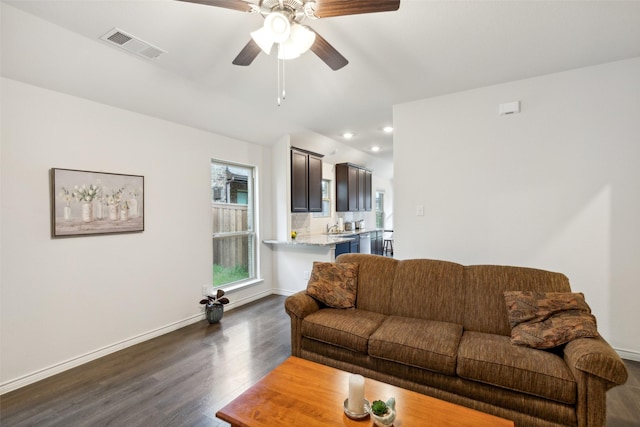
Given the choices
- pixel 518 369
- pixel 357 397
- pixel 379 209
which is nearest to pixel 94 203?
pixel 357 397

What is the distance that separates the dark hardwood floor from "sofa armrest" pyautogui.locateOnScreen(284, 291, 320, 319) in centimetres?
57

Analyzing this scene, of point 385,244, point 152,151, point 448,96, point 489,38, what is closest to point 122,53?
point 152,151

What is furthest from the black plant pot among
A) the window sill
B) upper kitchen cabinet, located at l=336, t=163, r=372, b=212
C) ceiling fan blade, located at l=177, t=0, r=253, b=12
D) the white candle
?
upper kitchen cabinet, located at l=336, t=163, r=372, b=212

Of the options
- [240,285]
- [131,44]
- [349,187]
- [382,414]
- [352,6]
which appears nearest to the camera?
[382,414]

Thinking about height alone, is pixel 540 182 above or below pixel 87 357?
above

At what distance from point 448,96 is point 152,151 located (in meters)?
3.36

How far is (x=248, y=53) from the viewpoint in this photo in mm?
1954

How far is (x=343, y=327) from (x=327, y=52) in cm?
194

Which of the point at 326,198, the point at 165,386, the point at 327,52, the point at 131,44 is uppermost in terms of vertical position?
the point at 131,44

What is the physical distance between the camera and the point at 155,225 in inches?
127

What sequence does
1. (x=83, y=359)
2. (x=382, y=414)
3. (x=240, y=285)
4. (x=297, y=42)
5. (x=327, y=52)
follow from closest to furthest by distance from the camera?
Answer: (x=382, y=414)
(x=297, y=42)
(x=327, y=52)
(x=83, y=359)
(x=240, y=285)

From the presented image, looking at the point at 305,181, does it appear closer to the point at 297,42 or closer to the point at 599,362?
the point at 297,42

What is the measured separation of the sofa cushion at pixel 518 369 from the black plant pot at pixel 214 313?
271 centimetres

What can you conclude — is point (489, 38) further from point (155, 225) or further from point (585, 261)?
point (155, 225)
